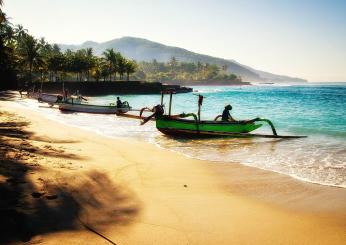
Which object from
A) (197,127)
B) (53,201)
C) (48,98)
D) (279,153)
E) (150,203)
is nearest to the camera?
(53,201)

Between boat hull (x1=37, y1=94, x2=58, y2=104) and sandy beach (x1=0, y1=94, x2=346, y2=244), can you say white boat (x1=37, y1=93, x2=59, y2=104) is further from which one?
sandy beach (x1=0, y1=94, x2=346, y2=244)

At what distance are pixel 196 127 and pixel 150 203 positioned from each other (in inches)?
485

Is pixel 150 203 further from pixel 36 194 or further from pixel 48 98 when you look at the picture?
pixel 48 98

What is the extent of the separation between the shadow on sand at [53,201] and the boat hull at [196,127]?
1086 cm

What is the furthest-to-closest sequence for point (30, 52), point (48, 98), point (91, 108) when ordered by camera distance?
point (30, 52) < point (48, 98) < point (91, 108)

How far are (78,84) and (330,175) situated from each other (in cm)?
7099

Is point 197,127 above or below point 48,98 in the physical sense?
below

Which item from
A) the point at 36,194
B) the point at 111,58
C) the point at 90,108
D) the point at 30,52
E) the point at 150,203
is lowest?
the point at 150,203

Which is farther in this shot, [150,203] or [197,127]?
[197,127]

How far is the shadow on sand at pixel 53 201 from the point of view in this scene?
5.14 m

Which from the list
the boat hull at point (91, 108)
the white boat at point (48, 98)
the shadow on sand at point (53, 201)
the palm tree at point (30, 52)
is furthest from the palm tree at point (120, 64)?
the shadow on sand at point (53, 201)

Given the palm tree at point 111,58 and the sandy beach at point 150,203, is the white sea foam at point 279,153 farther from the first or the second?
the palm tree at point 111,58

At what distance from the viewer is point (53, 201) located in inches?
245

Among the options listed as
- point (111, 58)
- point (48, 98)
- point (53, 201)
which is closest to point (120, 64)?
point (111, 58)
